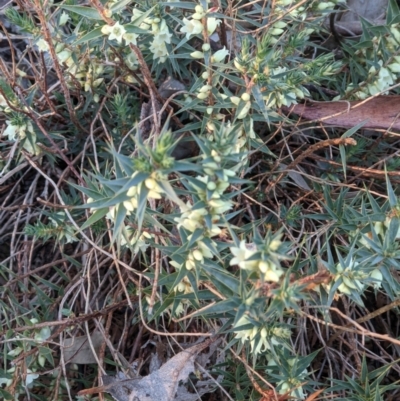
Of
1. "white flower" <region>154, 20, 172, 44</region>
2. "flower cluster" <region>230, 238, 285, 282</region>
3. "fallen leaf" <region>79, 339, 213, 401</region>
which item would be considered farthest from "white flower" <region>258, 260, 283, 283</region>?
"white flower" <region>154, 20, 172, 44</region>

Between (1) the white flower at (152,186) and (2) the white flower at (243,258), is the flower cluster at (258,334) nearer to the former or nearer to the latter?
(2) the white flower at (243,258)

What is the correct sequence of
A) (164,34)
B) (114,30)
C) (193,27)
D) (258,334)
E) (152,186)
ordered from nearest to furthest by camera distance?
(152,186)
(258,334)
(114,30)
(193,27)
(164,34)

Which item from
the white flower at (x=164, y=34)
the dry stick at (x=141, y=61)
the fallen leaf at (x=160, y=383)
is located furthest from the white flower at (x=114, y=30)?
the fallen leaf at (x=160, y=383)

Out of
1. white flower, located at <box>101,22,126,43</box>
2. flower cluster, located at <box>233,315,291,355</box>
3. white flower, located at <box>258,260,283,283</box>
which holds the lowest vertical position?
flower cluster, located at <box>233,315,291,355</box>

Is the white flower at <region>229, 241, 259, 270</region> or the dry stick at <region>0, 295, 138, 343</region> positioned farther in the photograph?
the dry stick at <region>0, 295, 138, 343</region>

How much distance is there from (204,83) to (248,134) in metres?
0.30

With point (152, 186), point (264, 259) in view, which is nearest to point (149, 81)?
point (152, 186)

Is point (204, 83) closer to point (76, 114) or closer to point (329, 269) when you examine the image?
point (76, 114)

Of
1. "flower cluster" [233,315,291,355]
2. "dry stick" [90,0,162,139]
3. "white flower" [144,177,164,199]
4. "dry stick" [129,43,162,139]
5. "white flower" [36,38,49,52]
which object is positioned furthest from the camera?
"white flower" [36,38,49,52]

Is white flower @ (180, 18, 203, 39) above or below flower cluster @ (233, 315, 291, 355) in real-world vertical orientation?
above

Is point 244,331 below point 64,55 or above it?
below

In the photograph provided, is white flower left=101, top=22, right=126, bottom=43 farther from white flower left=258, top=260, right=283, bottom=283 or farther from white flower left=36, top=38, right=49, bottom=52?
white flower left=258, top=260, right=283, bottom=283

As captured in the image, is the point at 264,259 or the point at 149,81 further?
the point at 149,81

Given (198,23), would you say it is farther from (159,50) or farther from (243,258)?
(243,258)
